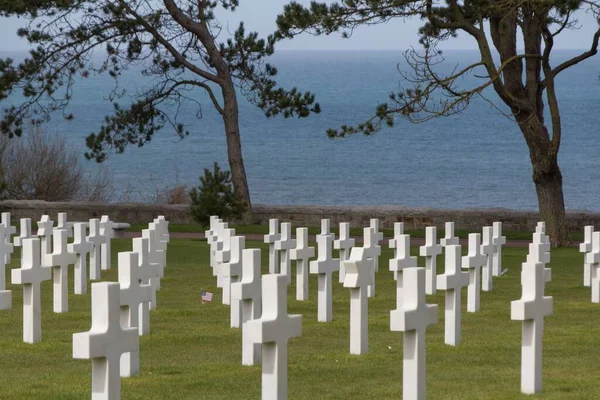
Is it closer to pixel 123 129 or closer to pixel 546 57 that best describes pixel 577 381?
pixel 546 57

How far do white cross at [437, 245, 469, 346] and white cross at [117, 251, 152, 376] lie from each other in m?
2.39

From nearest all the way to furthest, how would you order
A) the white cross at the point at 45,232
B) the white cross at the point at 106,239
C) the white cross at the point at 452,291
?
the white cross at the point at 452,291
the white cross at the point at 45,232
the white cross at the point at 106,239

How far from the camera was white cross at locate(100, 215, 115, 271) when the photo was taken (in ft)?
53.3

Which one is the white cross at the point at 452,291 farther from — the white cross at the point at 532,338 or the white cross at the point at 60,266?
the white cross at the point at 60,266

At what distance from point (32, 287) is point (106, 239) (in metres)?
6.71

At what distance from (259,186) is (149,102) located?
52.8 metres

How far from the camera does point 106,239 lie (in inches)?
639

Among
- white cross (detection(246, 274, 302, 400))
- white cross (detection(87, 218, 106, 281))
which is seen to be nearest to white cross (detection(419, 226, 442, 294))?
white cross (detection(87, 218, 106, 281))

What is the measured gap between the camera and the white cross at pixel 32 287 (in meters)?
9.52

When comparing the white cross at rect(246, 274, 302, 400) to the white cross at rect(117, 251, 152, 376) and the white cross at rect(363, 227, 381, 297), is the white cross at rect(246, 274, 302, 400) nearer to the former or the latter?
the white cross at rect(117, 251, 152, 376)

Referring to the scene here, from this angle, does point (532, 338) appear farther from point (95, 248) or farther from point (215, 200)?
point (215, 200)

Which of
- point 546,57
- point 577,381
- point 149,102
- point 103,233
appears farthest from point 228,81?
point 577,381

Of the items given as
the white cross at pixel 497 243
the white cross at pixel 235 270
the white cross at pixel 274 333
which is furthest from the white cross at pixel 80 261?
the white cross at pixel 274 333

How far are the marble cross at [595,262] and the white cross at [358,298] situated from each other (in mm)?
5349
